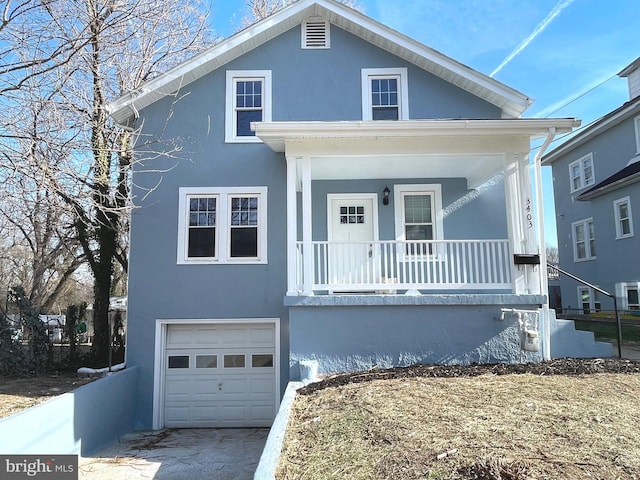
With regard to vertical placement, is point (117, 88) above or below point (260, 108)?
above

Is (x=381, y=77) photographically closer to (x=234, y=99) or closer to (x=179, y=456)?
(x=234, y=99)

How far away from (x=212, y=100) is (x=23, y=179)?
4.14m

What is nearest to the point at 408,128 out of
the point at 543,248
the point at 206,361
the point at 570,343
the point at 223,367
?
the point at 543,248

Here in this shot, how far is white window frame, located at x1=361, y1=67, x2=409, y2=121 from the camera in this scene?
10.1 metres

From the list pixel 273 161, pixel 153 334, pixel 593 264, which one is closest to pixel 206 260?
pixel 153 334

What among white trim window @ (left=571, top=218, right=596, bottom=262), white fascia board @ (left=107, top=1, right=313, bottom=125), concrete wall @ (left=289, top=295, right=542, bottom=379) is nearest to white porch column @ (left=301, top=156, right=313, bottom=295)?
concrete wall @ (left=289, top=295, right=542, bottom=379)

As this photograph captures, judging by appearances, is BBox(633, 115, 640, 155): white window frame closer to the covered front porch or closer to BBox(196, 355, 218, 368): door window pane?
the covered front porch

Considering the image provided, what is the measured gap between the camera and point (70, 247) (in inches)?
658

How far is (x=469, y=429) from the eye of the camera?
4.28m

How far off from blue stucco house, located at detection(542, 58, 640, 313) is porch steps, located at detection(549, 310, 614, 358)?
16.8ft

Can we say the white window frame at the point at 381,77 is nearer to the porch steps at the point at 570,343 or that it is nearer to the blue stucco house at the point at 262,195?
the blue stucco house at the point at 262,195

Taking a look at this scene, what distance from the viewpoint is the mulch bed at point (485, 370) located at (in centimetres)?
656

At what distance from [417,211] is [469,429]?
635cm

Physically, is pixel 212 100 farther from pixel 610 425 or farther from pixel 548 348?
pixel 610 425
